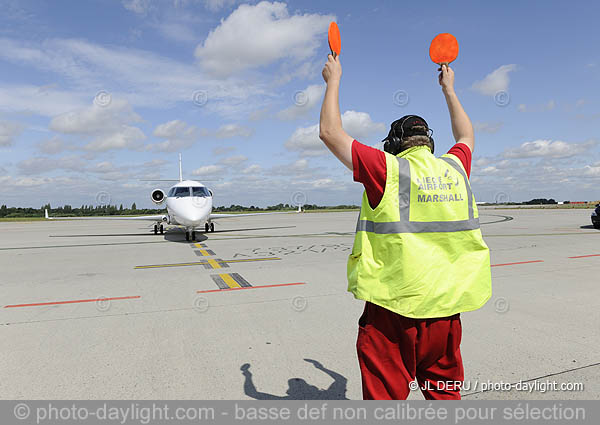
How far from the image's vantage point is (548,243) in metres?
14.1

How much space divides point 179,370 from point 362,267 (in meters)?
2.67

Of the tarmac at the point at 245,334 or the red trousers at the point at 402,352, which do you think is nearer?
the red trousers at the point at 402,352

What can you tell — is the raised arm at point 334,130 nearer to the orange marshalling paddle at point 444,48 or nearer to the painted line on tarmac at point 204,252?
the orange marshalling paddle at point 444,48

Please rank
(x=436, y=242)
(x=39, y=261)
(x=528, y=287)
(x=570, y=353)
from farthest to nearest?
(x=39, y=261) < (x=528, y=287) < (x=570, y=353) < (x=436, y=242)

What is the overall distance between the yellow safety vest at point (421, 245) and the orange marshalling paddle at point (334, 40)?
2.32ft

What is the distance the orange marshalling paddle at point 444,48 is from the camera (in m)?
2.68

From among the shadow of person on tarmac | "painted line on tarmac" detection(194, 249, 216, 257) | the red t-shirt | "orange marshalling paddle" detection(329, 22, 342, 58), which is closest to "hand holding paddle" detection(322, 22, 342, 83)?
"orange marshalling paddle" detection(329, 22, 342, 58)

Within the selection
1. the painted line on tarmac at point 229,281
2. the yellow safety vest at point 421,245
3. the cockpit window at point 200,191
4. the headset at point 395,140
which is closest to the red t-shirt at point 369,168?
the yellow safety vest at point 421,245

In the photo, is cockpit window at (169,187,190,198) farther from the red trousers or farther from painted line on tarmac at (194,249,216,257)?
the red trousers

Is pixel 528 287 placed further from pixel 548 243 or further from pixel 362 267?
pixel 548 243

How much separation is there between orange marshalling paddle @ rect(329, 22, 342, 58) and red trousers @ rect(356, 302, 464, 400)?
1.46 m
